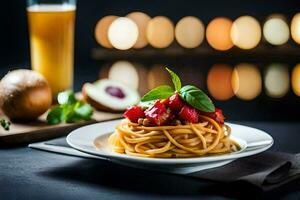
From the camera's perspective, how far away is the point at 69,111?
259 cm

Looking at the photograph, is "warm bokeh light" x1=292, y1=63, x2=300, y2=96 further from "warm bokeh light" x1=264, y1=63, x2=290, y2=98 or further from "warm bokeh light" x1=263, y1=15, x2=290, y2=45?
"warm bokeh light" x1=263, y1=15, x2=290, y2=45

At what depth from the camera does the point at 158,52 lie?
494cm

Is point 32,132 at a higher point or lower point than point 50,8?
lower

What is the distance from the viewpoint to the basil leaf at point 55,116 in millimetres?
2531

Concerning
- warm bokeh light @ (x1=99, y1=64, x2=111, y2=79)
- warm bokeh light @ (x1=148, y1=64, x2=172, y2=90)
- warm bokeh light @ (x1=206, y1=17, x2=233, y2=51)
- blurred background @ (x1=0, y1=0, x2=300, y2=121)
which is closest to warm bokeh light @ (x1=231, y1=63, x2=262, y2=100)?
blurred background @ (x1=0, y1=0, x2=300, y2=121)

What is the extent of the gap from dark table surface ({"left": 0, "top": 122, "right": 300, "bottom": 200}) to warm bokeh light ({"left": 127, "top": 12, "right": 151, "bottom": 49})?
2.96m

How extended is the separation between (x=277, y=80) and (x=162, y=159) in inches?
87.6

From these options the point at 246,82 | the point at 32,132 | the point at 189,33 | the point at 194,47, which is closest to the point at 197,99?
the point at 32,132

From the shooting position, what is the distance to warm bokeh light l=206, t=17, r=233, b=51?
5005mm

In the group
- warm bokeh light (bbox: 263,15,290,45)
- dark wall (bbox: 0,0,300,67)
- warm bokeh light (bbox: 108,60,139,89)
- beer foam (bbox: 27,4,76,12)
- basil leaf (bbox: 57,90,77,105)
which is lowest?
warm bokeh light (bbox: 108,60,139,89)

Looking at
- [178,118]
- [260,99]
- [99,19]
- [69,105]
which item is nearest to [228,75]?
[260,99]

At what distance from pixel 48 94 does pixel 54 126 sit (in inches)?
5.5

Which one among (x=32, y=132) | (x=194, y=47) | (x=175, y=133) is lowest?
(x=194, y=47)

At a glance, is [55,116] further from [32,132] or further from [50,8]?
[50,8]
